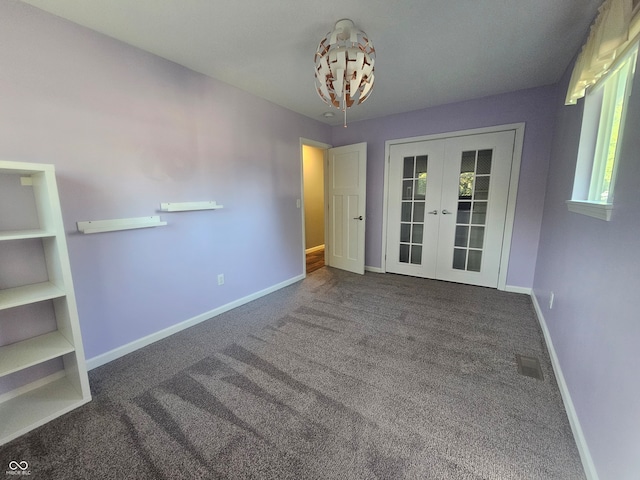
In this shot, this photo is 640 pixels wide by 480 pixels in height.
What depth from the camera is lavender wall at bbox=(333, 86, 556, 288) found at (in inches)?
108

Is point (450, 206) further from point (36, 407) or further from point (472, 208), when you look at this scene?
→ point (36, 407)

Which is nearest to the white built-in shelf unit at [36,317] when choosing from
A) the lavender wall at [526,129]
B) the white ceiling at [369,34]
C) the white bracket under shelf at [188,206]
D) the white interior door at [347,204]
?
the white bracket under shelf at [188,206]

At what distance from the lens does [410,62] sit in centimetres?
214

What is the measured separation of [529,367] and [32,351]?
316 cm

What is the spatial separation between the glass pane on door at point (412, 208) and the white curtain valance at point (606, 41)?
6.50ft

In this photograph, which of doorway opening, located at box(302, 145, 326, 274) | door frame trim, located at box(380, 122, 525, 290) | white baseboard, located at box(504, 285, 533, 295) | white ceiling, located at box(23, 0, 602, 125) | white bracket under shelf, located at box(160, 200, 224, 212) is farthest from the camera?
doorway opening, located at box(302, 145, 326, 274)

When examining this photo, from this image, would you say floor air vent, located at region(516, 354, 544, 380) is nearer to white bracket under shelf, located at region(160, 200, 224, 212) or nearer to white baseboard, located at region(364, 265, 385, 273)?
white baseboard, located at region(364, 265, 385, 273)

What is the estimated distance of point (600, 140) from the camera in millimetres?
1587

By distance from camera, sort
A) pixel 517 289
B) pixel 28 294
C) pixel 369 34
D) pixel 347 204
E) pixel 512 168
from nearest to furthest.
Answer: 1. pixel 28 294
2. pixel 369 34
3. pixel 512 168
4. pixel 517 289
5. pixel 347 204

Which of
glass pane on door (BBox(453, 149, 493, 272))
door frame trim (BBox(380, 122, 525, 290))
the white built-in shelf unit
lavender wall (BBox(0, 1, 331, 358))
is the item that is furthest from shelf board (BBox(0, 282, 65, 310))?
glass pane on door (BBox(453, 149, 493, 272))

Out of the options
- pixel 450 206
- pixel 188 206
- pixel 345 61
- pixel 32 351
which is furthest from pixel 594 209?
pixel 32 351

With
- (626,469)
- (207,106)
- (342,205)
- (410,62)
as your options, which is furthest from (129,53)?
(626,469)

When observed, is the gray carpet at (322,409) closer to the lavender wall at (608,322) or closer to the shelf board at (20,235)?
the lavender wall at (608,322)

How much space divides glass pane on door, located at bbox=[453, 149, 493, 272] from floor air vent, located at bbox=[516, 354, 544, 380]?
163 centimetres
